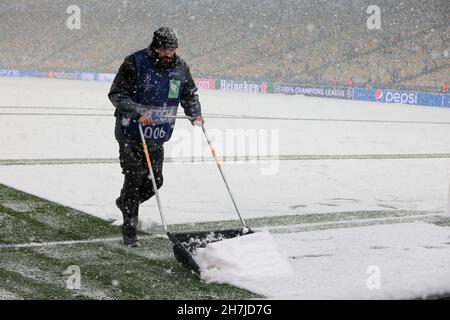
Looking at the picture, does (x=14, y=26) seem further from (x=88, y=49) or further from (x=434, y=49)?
(x=434, y=49)

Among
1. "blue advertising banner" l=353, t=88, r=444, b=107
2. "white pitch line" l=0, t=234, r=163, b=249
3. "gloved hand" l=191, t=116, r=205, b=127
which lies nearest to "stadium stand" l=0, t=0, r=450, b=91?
"blue advertising banner" l=353, t=88, r=444, b=107

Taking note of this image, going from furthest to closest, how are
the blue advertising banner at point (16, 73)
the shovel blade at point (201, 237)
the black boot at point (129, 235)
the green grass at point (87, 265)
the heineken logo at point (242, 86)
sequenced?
the blue advertising banner at point (16, 73) < the heineken logo at point (242, 86) < the black boot at point (129, 235) < the shovel blade at point (201, 237) < the green grass at point (87, 265)

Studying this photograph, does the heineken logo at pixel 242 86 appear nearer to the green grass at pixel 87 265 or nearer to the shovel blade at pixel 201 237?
the green grass at pixel 87 265

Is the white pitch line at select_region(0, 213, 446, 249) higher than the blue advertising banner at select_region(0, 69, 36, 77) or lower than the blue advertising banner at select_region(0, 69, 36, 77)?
lower

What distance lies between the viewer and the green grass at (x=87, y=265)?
511 centimetres

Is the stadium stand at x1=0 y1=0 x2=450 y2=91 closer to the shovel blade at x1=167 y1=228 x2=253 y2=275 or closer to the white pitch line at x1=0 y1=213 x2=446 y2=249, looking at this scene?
the white pitch line at x1=0 y1=213 x2=446 y2=249

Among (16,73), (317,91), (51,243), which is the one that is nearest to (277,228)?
(51,243)

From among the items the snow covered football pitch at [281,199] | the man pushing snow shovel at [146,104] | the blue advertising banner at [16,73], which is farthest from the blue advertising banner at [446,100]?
the blue advertising banner at [16,73]

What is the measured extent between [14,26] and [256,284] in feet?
212

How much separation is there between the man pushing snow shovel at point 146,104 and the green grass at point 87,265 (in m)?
0.39

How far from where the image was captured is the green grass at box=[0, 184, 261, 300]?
16.8ft

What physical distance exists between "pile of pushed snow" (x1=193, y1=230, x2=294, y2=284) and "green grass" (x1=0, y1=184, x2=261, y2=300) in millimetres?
133

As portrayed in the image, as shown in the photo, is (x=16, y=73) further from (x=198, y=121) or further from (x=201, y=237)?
(x=201, y=237)

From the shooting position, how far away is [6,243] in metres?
6.53
